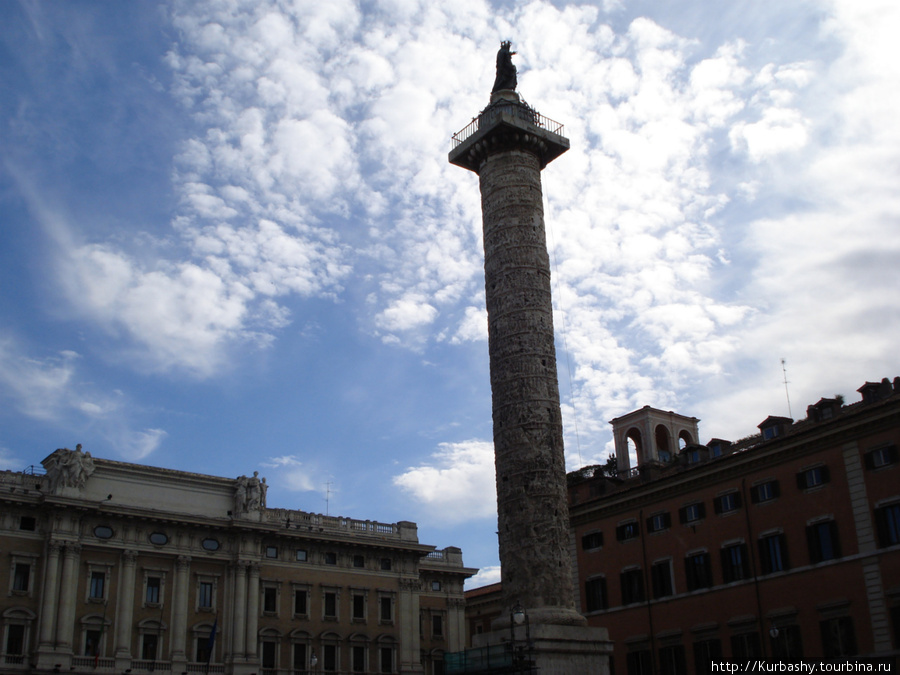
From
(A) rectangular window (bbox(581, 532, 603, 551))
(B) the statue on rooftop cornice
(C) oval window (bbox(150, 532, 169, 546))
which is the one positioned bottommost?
(A) rectangular window (bbox(581, 532, 603, 551))

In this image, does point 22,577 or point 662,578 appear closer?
point 662,578

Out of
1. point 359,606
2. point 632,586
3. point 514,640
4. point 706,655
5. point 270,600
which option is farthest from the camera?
point 359,606

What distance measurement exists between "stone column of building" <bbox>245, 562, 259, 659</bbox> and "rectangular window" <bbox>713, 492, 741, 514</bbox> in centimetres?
2320

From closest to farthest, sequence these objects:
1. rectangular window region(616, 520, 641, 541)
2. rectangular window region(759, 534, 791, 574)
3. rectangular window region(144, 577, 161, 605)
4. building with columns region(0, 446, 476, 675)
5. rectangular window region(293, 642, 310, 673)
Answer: rectangular window region(759, 534, 791, 574) < rectangular window region(616, 520, 641, 541) < building with columns region(0, 446, 476, 675) < rectangular window region(144, 577, 161, 605) < rectangular window region(293, 642, 310, 673)

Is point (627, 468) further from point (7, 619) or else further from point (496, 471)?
point (7, 619)

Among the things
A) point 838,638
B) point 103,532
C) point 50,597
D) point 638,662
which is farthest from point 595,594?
point 50,597

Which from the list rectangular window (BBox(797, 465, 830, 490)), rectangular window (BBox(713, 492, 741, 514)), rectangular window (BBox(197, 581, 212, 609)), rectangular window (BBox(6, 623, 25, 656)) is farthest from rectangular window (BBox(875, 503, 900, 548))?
rectangular window (BBox(6, 623, 25, 656))

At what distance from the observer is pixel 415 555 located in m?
53.4

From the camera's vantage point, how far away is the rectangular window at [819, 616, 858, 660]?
102 ft

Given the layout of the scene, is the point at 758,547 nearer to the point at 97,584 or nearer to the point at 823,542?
the point at 823,542

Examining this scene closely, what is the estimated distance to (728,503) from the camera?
36875mm

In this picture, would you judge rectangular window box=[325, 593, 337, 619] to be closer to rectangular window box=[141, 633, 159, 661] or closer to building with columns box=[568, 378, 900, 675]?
rectangular window box=[141, 633, 159, 661]

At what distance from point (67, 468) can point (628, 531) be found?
84.4 feet

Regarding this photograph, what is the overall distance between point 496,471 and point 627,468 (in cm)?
2161
